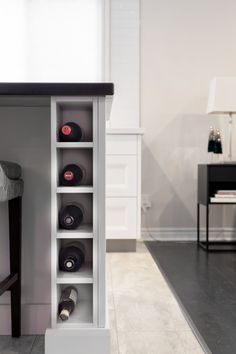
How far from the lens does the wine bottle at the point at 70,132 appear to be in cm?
118

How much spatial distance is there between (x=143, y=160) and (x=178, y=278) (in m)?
1.43

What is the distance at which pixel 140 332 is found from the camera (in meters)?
1.57

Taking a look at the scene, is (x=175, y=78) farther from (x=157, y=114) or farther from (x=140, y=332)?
(x=140, y=332)

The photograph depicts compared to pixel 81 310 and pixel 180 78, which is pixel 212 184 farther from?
pixel 81 310

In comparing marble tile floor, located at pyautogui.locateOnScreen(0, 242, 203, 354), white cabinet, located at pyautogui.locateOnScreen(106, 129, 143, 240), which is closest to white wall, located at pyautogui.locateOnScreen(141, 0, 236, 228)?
white cabinet, located at pyautogui.locateOnScreen(106, 129, 143, 240)

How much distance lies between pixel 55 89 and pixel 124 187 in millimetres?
1959

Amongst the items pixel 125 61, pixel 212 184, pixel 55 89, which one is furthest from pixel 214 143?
pixel 55 89

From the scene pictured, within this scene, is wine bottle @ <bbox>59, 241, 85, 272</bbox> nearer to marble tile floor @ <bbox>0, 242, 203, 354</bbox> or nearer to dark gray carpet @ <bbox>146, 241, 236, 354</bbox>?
marble tile floor @ <bbox>0, 242, 203, 354</bbox>

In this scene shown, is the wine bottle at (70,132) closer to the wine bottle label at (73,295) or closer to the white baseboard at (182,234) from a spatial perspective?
the wine bottle label at (73,295)

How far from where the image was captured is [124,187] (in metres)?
3.05

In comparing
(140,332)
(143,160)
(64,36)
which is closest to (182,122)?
(143,160)

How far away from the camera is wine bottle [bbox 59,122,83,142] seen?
1.18m

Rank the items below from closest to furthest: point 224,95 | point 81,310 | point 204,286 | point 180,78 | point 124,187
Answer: point 81,310 < point 204,286 < point 124,187 < point 224,95 < point 180,78

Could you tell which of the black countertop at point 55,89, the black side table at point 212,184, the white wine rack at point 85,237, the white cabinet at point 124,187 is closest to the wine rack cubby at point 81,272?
the white wine rack at point 85,237
